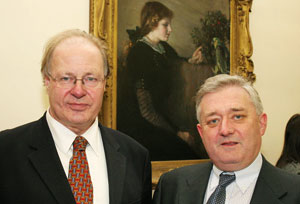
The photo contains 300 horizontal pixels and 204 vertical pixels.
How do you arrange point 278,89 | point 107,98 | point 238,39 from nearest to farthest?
1. point 107,98
2. point 238,39
3. point 278,89

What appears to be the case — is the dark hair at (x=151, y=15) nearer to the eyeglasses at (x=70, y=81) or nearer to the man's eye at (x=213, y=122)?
the eyeglasses at (x=70, y=81)

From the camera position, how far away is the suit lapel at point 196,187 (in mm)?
2115

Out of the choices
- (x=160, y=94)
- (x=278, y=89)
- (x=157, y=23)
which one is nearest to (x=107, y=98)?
(x=160, y=94)

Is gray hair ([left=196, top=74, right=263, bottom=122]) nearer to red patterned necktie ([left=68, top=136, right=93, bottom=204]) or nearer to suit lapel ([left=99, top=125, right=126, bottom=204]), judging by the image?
suit lapel ([left=99, top=125, right=126, bottom=204])

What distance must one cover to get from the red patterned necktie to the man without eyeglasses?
1.86 ft

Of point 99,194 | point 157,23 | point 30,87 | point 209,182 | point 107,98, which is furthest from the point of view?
point 157,23

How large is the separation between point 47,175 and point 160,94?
5.78 ft

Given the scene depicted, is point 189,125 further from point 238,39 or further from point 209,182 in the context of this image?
point 209,182

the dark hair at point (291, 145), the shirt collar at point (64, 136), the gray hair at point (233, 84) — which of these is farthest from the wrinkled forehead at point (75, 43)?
the dark hair at point (291, 145)

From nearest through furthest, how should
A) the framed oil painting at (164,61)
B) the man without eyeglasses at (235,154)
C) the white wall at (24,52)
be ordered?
the man without eyeglasses at (235,154)
the white wall at (24,52)
the framed oil painting at (164,61)

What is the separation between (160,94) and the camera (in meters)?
3.46

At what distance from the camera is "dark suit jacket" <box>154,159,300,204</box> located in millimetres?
1901

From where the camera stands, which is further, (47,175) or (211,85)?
(211,85)

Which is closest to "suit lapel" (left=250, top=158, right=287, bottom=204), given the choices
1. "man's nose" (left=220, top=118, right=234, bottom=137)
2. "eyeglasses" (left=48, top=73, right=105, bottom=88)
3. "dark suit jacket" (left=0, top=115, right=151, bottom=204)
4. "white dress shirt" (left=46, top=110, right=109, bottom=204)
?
"man's nose" (left=220, top=118, right=234, bottom=137)
